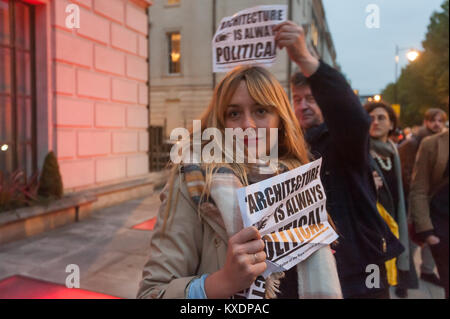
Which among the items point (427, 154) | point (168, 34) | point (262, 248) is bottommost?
point (262, 248)

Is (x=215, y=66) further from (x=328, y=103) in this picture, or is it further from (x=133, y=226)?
(x=133, y=226)

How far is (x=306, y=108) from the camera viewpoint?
5.77 ft

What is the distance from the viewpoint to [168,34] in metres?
1.62

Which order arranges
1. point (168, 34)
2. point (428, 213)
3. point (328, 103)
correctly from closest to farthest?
point (328, 103) < point (168, 34) < point (428, 213)

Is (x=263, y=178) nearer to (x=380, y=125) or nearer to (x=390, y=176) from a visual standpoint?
(x=390, y=176)

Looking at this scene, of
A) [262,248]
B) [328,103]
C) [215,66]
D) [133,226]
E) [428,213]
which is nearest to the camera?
[262,248]

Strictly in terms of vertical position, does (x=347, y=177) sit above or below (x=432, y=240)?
above

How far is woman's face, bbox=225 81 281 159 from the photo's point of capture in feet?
3.72

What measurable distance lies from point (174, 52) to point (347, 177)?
103 centimetres

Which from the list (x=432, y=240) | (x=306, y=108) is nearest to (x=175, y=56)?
(x=306, y=108)
